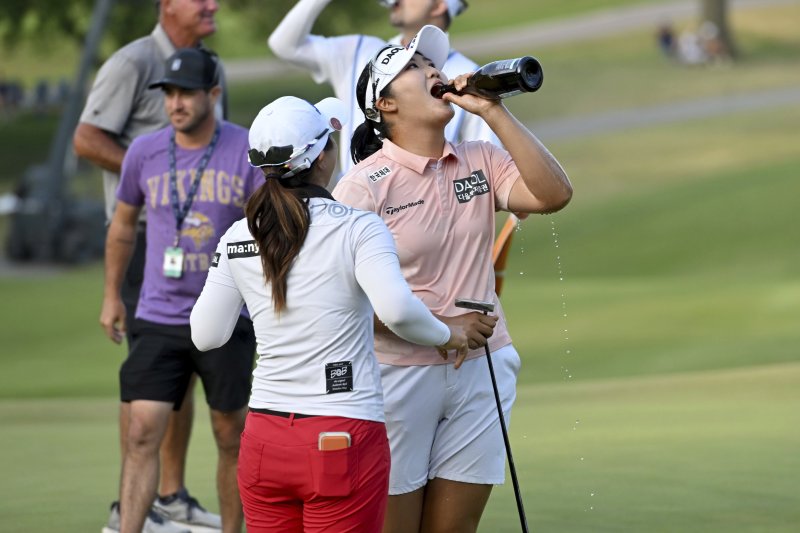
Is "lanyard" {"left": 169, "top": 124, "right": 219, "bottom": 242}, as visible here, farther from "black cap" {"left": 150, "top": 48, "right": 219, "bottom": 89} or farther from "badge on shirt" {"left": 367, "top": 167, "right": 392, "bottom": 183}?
"badge on shirt" {"left": 367, "top": 167, "right": 392, "bottom": 183}

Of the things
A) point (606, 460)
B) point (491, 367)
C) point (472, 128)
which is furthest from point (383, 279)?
point (606, 460)

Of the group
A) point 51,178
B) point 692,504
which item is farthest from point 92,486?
point 51,178

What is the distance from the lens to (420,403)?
16.1ft

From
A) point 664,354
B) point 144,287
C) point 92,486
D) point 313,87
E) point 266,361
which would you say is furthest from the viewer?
point 313,87

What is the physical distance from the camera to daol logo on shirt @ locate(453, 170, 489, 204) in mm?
4941

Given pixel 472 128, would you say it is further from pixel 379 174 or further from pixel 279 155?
pixel 279 155

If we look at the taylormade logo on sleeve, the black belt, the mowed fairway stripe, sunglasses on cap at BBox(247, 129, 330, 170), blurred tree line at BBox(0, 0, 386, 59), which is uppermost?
blurred tree line at BBox(0, 0, 386, 59)

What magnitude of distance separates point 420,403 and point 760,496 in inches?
111

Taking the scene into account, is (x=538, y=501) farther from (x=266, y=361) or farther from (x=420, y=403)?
(x=266, y=361)

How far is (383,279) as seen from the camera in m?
4.17

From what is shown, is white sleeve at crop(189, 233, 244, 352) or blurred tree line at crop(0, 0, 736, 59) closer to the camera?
white sleeve at crop(189, 233, 244, 352)

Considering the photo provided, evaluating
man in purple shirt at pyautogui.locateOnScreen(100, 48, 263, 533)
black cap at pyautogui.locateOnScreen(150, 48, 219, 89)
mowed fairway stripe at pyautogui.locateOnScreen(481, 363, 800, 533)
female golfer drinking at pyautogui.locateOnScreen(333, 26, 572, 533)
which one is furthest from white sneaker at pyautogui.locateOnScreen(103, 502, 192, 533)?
female golfer drinking at pyautogui.locateOnScreen(333, 26, 572, 533)

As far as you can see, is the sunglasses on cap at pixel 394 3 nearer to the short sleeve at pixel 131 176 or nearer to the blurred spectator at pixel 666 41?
the short sleeve at pixel 131 176

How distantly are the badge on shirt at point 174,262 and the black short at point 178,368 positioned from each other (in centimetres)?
22
